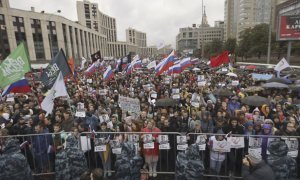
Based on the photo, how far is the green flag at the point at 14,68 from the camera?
7.16 metres

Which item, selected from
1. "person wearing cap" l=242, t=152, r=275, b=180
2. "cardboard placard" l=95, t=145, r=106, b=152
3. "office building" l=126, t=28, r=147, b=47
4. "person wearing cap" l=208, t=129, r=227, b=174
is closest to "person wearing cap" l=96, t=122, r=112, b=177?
"cardboard placard" l=95, t=145, r=106, b=152

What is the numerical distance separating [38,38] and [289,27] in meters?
52.0

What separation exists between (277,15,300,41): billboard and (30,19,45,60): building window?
164 ft

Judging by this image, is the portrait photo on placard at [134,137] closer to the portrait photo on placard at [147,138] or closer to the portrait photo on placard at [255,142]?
the portrait photo on placard at [147,138]

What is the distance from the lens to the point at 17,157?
4.06 metres

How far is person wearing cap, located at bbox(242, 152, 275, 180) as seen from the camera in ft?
10.8

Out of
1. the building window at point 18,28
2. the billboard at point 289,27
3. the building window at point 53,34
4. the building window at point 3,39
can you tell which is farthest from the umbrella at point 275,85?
the building window at point 53,34

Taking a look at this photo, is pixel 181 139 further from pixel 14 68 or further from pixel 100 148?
pixel 14 68

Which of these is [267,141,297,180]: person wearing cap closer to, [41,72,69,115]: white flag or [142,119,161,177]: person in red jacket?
[142,119,161,177]: person in red jacket

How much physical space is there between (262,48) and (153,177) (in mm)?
46159

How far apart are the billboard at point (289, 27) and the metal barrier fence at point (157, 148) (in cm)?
2218

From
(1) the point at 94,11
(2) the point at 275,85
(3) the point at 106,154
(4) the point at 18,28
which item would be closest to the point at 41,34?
(4) the point at 18,28

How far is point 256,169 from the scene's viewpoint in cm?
338

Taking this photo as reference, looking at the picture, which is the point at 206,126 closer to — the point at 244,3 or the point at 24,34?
the point at 24,34
